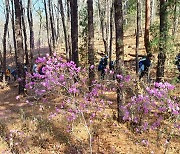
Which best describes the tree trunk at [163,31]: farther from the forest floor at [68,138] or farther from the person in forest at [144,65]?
the forest floor at [68,138]

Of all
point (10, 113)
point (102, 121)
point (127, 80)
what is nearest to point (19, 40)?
point (10, 113)

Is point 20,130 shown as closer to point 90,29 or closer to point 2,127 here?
point 2,127

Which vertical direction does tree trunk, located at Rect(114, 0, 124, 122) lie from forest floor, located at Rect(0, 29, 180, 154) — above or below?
above

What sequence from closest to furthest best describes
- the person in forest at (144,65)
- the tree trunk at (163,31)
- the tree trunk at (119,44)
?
1. the tree trunk at (119,44)
2. the tree trunk at (163,31)
3. the person in forest at (144,65)

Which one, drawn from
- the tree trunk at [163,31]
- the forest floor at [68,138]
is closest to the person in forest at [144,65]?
the tree trunk at [163,31]

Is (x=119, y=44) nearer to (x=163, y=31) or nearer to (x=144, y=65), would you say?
(x=163, y=31)

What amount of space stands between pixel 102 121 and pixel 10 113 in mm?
4412

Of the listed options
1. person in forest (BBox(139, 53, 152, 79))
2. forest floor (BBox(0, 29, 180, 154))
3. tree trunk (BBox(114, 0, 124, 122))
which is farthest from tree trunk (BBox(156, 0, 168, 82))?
forest floor (BBox(0, 29, 180, 154))

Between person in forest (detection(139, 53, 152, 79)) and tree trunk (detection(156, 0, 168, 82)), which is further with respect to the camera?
person in forest (detection(139, 53, 152, 79))

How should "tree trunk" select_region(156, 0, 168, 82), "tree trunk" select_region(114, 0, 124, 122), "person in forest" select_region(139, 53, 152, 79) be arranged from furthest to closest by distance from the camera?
1. "person in forest" select_region(139, 53, 152, 79)
2. "tree trunk" select_region(156, 0, 168, 82)
3. "tree trunk" select_region(114, 0, 124, 122)

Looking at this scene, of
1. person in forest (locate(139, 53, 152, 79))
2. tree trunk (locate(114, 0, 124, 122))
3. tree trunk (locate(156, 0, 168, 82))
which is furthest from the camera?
person in forest (locate(139, 53, 152, 79))

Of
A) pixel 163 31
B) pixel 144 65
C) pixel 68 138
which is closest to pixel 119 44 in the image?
pixel 163 31

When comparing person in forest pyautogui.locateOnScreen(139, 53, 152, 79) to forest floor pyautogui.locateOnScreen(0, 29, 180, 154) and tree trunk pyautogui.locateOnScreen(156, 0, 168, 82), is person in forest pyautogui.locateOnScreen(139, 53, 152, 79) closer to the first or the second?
tree trunk pyautogui.locateOnScreen(156, 0, 168, 82)

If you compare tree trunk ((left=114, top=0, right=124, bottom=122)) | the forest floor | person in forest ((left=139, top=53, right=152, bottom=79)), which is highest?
tree trunk ((left=114, top=0, right=124, bottom=122))
